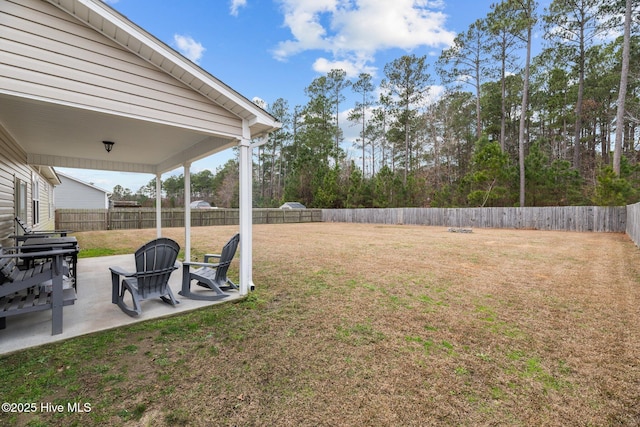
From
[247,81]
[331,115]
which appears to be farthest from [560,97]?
[247,81]

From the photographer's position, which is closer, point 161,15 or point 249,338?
point 249,338

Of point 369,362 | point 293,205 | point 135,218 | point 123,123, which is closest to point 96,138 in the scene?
point 123,123

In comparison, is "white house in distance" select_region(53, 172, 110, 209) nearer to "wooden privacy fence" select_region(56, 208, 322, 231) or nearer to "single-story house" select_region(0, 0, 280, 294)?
"wooden privacy fence" select_region(56, 208, 322, 231)

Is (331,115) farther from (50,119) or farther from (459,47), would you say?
(50,119)

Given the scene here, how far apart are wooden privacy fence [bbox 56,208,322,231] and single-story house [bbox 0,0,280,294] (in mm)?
12574

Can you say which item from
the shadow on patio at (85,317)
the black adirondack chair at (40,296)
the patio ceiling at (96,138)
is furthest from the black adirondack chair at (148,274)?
the patio ceiling at (96,138)

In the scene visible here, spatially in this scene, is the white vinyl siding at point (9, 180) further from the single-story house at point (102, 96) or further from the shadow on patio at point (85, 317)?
the shadow on patio at point (85, 317)

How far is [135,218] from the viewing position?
19.0 m

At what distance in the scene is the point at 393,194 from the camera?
2567 cm

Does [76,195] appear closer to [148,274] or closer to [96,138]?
[96,138]

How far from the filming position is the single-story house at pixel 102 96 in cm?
269

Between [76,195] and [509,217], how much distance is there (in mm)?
30389

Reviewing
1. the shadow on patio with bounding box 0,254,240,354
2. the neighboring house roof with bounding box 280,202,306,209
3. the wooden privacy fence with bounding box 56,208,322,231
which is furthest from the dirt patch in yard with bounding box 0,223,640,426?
the neighboring house roof with bounding box 280,202,306,209

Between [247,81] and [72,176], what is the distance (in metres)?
14.6
